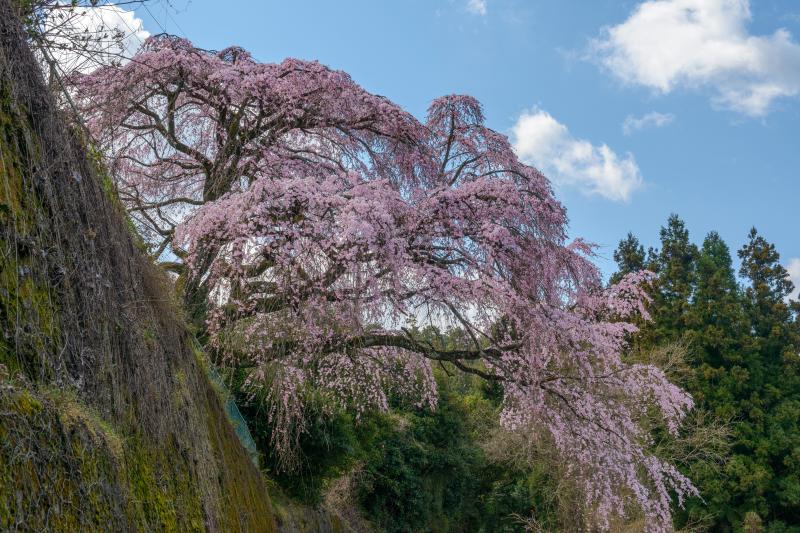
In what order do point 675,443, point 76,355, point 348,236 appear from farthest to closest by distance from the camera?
point 675,443 < point 348,236 < point 76,355

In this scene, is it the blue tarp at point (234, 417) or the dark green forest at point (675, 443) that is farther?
the dark green forest at point (675, 443)

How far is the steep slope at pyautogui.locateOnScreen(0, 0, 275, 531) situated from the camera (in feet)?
8.37

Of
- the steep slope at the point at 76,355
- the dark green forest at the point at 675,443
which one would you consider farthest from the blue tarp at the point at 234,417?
the dark green forest at the point at 675,443

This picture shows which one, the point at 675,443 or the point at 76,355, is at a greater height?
the point at 675,443

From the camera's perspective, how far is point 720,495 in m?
25.9

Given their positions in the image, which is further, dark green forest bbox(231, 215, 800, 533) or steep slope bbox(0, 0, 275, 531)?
dark green forest bbox(231, 215, 800, 533)

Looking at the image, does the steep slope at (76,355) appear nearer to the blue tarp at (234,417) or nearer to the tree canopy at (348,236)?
the blue tarp at (234,417)

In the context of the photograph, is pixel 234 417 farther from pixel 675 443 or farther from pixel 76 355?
pixel 675 443

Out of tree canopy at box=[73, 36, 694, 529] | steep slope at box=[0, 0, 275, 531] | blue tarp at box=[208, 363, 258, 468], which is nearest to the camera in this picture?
steep slope at box=[0, 0, 275, 531]

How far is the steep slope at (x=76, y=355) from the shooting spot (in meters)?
2.55

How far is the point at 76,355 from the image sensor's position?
329cm

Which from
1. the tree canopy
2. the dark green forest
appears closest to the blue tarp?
the tree canopy

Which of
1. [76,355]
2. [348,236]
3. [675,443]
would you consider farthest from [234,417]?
[675,443]

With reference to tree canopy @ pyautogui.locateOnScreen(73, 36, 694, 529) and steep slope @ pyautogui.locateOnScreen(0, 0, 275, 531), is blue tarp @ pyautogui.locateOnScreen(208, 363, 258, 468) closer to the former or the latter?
tree canopy @ pyautogui.locateOnScreen(73, 36, 694, 529)
